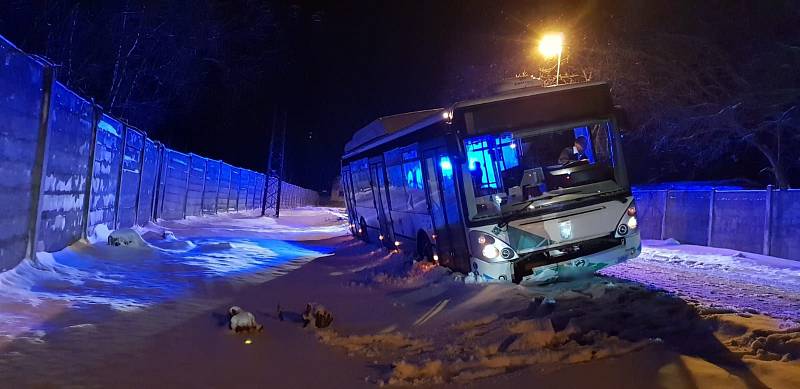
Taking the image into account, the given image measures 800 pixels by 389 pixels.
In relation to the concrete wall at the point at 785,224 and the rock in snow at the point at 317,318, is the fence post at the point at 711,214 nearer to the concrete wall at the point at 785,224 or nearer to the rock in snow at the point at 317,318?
the concrete wall at the point at 785,224

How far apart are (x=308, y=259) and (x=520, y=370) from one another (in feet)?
36.7

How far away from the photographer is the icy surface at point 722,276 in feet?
27.4

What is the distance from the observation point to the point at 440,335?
23.4 feet

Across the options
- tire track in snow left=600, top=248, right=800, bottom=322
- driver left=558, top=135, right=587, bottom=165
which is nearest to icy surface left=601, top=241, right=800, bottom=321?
tire track in snow left=600, top=248, right=800, bottom=322

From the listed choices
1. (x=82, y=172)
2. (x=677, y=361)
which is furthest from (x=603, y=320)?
(x=82, y=172)

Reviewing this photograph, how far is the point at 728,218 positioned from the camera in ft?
56.9

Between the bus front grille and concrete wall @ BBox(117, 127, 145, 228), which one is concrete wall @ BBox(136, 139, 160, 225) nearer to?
concrete wall @ BBox(117, 127, 145, 228)

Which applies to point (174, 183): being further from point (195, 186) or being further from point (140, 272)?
point (140, 272)

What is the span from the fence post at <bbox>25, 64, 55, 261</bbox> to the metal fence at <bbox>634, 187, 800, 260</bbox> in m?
16.0

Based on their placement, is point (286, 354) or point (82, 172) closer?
point (286, 354)

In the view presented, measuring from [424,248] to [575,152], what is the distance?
12.6 ft

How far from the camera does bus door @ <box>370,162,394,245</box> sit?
14.8 m

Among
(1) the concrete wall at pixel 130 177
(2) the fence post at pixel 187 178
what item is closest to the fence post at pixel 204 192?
(2) the fence post at pixel 187 178

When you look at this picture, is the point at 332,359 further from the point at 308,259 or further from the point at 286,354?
the point at 308,259
